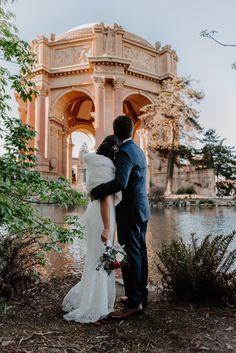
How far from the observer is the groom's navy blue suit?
2.56 m

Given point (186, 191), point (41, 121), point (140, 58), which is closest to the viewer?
point (186, 191)

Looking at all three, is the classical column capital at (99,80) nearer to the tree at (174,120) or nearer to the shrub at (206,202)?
the tree at (174,120)

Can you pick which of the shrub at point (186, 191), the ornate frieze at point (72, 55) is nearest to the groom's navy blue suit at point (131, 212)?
the shrub at point (186, 191)

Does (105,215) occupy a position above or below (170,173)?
below

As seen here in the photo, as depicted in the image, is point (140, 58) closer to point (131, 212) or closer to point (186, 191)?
point (186, 191)

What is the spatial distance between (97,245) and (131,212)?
1.35 feet

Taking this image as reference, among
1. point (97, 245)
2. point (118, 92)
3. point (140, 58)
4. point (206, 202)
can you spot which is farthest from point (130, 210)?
point (140, 58)

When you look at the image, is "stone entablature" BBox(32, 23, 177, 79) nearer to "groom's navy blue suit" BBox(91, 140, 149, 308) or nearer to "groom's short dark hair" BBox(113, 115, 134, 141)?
"groom's short dark hair" BBox(113, 115, 134, 141)

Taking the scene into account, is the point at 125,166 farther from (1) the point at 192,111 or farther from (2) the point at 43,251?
(1) the point at 192,111

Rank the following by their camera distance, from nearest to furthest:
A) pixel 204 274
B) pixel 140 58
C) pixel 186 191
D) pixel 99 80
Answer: pixel 204 274 < pixel 186 191 < pixel 99 80 < pixel 140 58

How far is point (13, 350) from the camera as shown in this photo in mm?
1947

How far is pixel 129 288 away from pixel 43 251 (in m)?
1.24

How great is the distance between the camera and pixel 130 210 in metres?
2.68

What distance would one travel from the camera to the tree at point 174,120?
25281 mm
